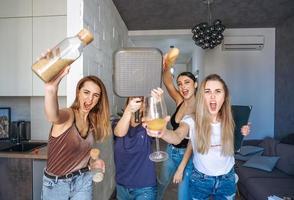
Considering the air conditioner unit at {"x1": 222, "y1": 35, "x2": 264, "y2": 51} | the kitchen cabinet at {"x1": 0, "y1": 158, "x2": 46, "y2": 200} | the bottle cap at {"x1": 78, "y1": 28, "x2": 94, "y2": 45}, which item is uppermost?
the air conditioner unit at {"x1": 222, "y1": 35, "x2": 264, "y2": 51}

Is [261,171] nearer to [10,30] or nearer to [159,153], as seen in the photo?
[159,153]

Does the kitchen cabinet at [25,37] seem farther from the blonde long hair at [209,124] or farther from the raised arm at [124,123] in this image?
the blonde long hair at [209,124]

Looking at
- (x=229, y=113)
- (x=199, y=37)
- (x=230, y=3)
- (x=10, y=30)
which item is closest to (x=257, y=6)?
(x=230, y=3)

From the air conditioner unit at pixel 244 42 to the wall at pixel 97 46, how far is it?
2.11 m

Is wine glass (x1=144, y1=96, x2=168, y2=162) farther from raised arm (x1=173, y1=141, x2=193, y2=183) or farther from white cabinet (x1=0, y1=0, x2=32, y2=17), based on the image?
white cabinet (x1=0, y1=0, x2=32, y2=17)

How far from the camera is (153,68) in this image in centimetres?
80

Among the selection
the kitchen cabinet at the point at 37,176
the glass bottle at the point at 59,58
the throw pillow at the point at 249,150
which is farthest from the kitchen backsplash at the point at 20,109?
the throw pillow at the point at 249,150

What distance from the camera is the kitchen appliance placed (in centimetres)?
220

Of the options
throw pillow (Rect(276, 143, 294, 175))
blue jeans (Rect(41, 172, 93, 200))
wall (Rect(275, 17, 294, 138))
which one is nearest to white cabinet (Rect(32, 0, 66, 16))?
blue jeans (Rect(41, 172, 93, 200))

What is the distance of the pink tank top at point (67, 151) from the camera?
41.8 inches

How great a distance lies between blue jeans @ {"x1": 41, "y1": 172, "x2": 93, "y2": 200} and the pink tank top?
4 cm

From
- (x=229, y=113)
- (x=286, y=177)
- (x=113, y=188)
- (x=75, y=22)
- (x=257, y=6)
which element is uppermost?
(x=257, y=6)

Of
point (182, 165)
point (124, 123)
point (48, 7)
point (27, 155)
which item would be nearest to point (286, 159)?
point (182, 165)

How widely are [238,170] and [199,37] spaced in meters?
1.72
